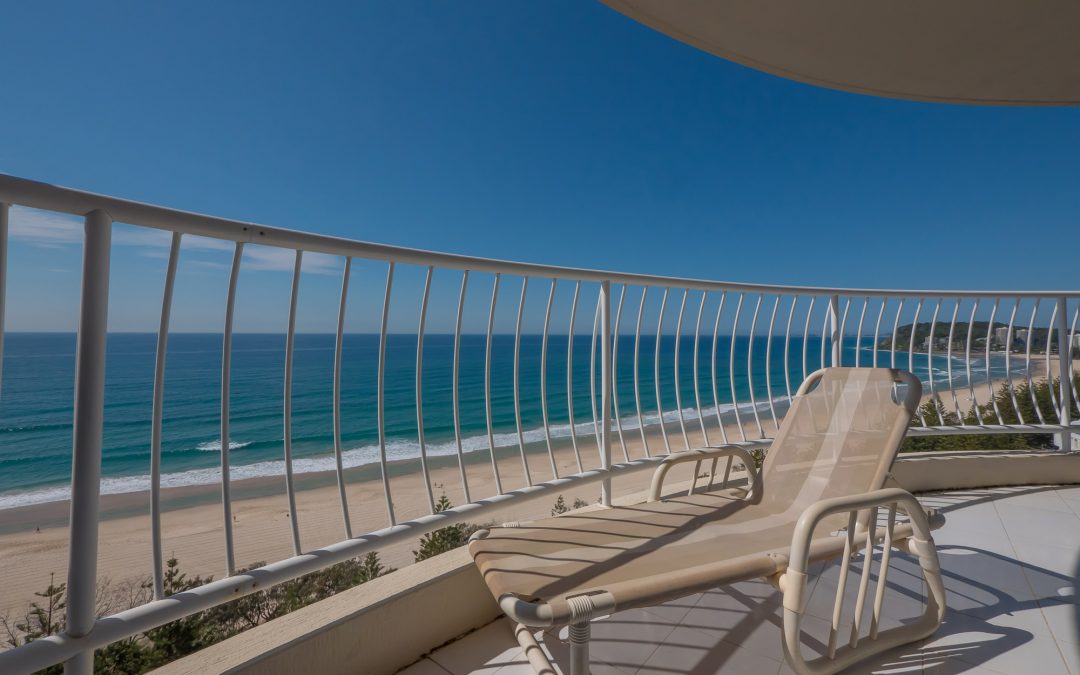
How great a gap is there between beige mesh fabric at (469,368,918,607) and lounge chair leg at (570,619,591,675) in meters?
0.08

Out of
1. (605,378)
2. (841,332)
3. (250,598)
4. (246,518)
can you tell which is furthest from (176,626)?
(246,518)

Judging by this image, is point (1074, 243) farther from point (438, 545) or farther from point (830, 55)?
point (438, 545)

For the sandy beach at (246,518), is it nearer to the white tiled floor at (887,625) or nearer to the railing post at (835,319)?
the railing post at (835,319)

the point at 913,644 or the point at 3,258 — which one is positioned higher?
the point at 3,258

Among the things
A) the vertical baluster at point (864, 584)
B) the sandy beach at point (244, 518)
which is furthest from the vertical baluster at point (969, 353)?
the vertical baluster at point (864, 584)

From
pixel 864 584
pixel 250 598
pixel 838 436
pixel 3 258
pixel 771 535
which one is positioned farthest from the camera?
pixel 250 598

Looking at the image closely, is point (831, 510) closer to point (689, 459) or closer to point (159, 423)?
point (689, 459)

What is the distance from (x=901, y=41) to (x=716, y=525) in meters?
→ 2.25

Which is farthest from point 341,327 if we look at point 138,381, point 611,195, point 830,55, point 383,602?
point 611,195

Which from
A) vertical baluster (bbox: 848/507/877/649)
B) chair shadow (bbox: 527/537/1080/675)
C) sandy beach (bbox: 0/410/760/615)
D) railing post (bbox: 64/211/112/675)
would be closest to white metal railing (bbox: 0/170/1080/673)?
railing post (bbox: 64/211/112/675)

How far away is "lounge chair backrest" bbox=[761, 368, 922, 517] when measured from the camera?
1827 millimetres

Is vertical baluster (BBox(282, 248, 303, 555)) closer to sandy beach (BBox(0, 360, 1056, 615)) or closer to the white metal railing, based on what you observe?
the white metal railing

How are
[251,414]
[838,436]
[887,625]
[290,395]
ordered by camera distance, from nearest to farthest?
[290,395] → [887,625] → [838,436] → [251,414]

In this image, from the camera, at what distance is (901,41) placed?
2.08 m
